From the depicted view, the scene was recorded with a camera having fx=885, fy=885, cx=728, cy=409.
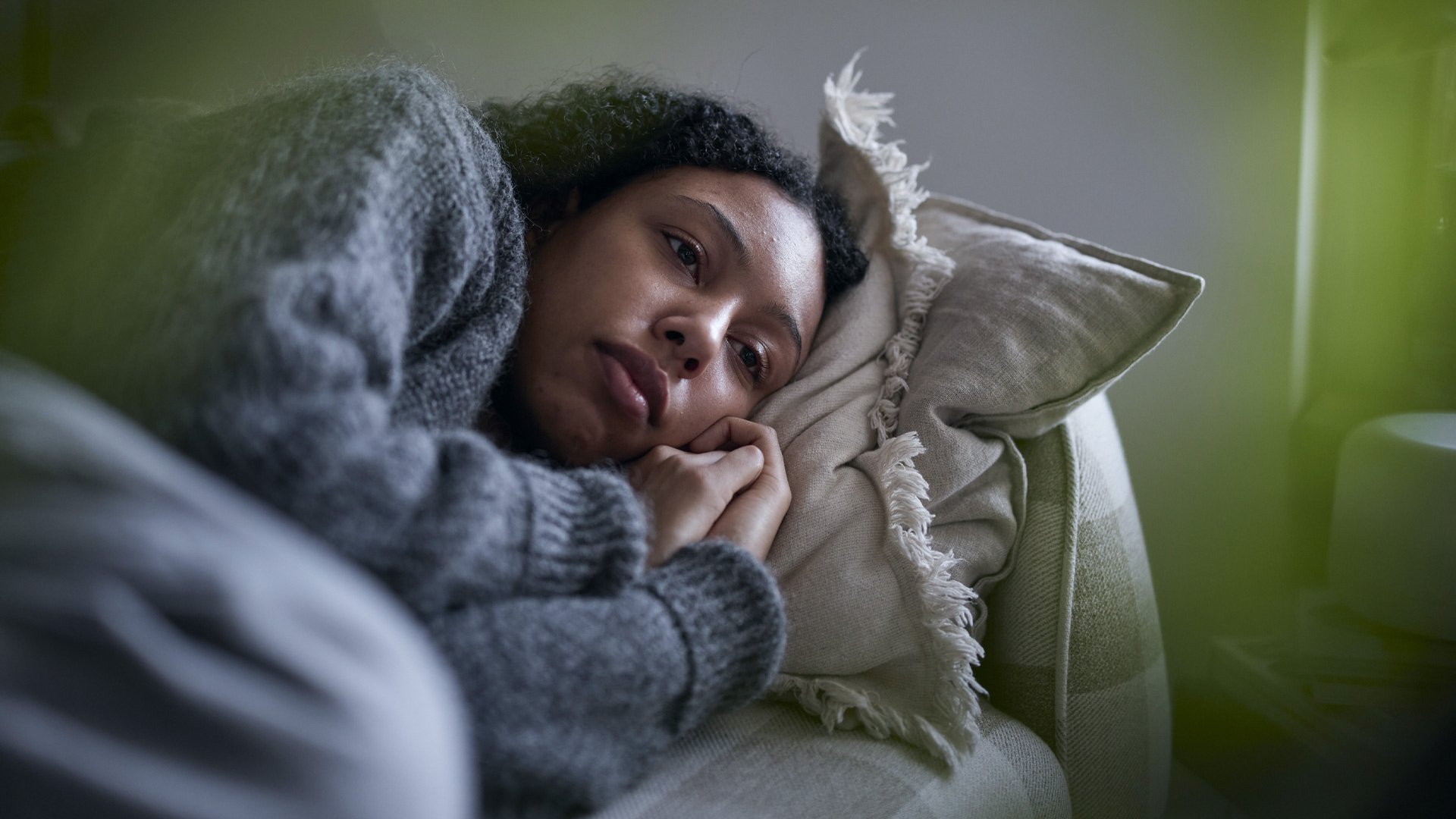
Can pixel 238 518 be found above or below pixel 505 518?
above

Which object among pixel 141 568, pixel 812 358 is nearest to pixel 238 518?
pixel 141 568

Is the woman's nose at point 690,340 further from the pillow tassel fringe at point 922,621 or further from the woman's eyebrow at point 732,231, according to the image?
the pillow tassel fringe at point 922,621

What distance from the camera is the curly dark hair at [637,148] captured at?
0.99 metres

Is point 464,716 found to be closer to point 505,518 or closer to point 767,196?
point 505,518

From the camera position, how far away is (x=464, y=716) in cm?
49

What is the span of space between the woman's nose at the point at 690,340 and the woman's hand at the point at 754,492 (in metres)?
0.08

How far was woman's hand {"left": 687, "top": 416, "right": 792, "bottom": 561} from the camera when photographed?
76 centimetres

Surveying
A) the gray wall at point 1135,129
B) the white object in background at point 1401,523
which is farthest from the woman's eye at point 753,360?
the white object in background at point 1401,523

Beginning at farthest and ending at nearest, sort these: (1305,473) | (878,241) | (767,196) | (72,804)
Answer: (1305,473) < (878,241) < (767,196) < (72,804)

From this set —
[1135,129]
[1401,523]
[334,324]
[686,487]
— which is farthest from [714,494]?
[1135,129]

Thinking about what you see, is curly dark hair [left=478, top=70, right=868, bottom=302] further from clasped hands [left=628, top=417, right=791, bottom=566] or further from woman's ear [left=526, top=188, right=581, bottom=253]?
clasped hands [left=628, top=417, right=791, bottom=566]

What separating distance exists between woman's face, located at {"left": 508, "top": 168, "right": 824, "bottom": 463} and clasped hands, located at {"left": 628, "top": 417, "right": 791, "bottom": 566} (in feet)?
0.15

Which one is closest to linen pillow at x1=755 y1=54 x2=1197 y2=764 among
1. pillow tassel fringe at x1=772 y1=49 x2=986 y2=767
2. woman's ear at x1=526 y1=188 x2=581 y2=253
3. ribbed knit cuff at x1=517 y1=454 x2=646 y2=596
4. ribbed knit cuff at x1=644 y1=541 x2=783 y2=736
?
pillow tassel fringe at x1=772 y1=49 x2=986 y2=767

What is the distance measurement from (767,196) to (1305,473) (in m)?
1.07
